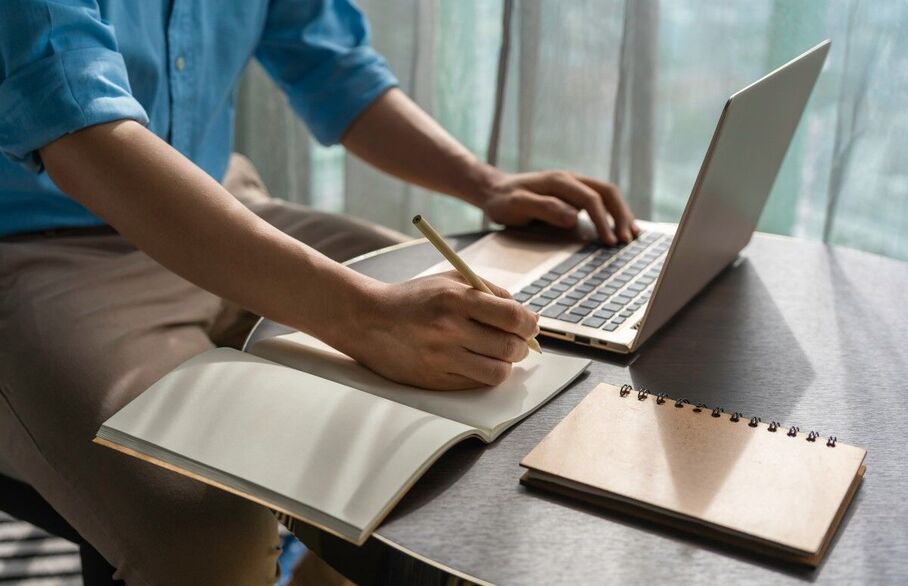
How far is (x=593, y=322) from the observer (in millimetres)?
841

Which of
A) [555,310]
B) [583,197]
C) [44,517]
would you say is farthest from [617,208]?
[44,517]

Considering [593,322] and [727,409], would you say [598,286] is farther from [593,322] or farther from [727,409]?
[727,409]

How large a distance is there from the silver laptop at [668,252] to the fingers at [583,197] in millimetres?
19

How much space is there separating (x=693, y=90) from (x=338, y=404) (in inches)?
42.3

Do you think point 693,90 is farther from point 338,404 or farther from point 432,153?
point 338,404

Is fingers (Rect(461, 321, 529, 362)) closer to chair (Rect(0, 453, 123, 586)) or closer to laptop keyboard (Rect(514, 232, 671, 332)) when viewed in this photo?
laptop keyboard (Rect(514, 232, 671, 332))

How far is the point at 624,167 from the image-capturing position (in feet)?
5.38

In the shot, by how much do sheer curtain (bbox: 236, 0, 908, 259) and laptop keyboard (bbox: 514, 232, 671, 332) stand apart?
55 cm

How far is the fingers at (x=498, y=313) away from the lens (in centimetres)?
72

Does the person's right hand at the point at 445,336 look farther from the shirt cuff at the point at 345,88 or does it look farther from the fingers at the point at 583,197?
the shirt cuff at the point at 345,88

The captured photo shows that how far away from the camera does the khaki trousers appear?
2.51 feet

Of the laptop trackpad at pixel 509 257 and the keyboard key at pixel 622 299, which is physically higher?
the keyboard key at pixel 622 299

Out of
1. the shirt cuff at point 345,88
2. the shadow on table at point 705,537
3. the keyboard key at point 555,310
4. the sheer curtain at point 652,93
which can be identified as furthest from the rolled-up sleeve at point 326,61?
the shadow on table at point 705,537

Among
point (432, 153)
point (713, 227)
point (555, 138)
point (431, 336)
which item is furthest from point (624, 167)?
point (431, 336)
